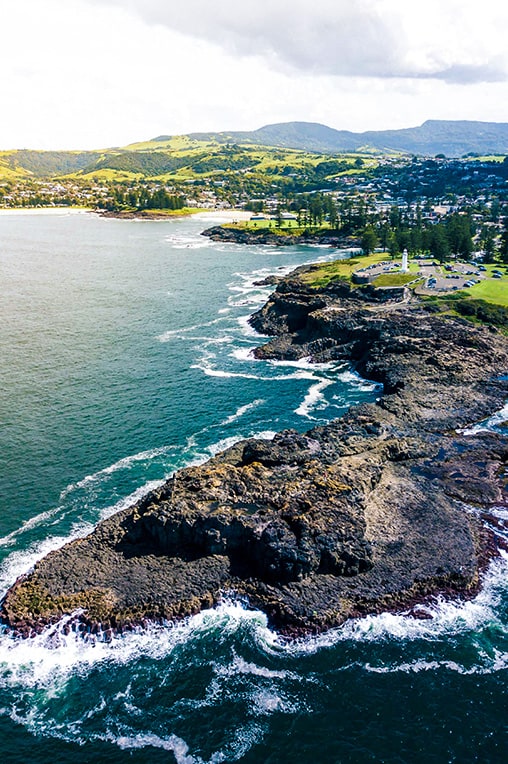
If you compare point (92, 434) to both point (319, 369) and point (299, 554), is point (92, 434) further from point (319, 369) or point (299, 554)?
point (319, 369)

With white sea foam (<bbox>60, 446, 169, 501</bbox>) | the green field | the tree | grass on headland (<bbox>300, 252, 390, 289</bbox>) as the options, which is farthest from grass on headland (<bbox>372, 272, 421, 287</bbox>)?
white sea foam (<bbox>60, 446, 169, 501</bbox>)

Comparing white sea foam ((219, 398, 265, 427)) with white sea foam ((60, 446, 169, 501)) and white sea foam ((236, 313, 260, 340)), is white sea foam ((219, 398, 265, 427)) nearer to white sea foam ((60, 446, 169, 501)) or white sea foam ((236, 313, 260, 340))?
white sea foam ((60, 446, 169, 501))

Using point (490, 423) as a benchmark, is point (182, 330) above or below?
above

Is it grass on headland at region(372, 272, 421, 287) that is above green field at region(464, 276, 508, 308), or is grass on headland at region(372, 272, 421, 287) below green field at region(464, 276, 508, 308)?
above

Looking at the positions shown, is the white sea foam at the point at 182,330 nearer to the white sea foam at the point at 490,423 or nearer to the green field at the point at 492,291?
the green field at the point at 492,291

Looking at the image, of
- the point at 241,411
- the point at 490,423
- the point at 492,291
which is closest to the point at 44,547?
the point at 241,411

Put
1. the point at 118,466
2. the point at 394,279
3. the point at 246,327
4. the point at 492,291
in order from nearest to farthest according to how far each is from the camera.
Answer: the point at 118,466, the point at 246,327, the point at 492,291, the point at 394,279

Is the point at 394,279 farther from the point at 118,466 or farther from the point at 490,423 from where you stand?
the point at 118,466
